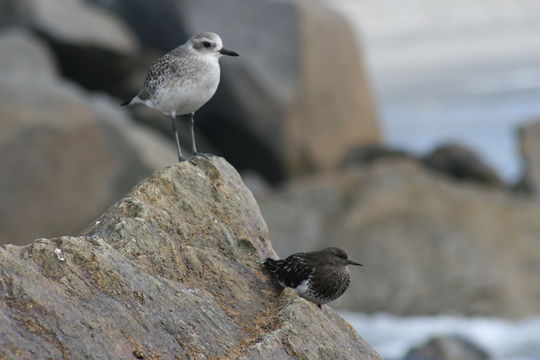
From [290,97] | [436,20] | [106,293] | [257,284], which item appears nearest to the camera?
[106,293]

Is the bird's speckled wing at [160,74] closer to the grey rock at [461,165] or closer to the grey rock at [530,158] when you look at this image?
the grey rock at [530,158]

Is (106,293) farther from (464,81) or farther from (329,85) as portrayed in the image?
(464,81)

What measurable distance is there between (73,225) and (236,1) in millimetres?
5930

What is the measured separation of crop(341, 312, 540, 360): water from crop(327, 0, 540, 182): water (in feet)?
39.3

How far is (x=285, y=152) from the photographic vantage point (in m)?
18.7

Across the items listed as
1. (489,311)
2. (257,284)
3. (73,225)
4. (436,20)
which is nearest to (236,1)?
(73,225)

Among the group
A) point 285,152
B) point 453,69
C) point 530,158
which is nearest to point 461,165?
point 530,158

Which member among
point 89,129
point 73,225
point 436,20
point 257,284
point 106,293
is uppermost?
point 436,20

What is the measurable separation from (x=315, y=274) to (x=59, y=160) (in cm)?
872

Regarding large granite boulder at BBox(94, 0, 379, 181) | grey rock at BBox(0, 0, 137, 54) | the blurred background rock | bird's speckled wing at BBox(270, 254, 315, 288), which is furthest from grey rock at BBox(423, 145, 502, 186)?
bird's speckled wing at BBox(270, 254, 315, 288)

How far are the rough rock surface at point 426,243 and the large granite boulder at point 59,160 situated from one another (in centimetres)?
228

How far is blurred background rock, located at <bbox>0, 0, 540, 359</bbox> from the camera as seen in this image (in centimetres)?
1407

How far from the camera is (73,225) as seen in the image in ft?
49.9

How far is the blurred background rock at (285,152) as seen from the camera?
46.2 ft
